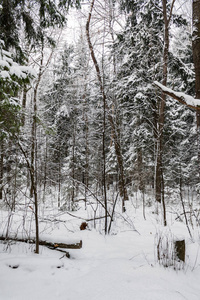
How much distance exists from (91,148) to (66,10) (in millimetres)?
10117

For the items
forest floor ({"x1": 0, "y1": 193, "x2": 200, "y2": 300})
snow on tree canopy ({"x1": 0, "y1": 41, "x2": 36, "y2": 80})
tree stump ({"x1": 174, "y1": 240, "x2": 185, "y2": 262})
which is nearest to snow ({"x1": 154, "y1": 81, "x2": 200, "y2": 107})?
forest floor ({"x1": 0, "y1": 193, "x2": 200, "y2": 300})

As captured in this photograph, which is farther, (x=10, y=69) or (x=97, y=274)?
(x=10, y=69)

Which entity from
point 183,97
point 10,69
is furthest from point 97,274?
point 10,69

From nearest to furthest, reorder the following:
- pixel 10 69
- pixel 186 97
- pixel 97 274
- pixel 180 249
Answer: pixel 186 97, pixel 97 274, pixel 180 249, pixel 10 69

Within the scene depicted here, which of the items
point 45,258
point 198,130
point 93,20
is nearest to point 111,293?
point 45,258

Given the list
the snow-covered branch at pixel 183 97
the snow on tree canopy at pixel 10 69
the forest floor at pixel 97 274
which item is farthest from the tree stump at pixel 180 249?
the snow on tree canopy at pixel 10 69

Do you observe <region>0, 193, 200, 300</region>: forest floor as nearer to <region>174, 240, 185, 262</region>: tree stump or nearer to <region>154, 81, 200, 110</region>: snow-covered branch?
<region>174, 240, 185, 262</region>: tree stump

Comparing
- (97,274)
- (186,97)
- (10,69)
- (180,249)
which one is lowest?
(97,274)

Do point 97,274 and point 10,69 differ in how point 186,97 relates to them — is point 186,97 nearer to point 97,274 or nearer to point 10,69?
point 97,274

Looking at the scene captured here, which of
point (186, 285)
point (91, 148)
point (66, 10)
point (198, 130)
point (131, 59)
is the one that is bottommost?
point (186, 285)

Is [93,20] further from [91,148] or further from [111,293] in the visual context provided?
[91,148]

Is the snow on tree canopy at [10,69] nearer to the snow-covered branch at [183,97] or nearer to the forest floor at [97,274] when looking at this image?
the snow-covered branch at [183,97]

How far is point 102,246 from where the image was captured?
3.15 meters


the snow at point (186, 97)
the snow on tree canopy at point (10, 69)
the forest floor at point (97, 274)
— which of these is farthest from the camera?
the snow on tree canopy at point (10, 69)
